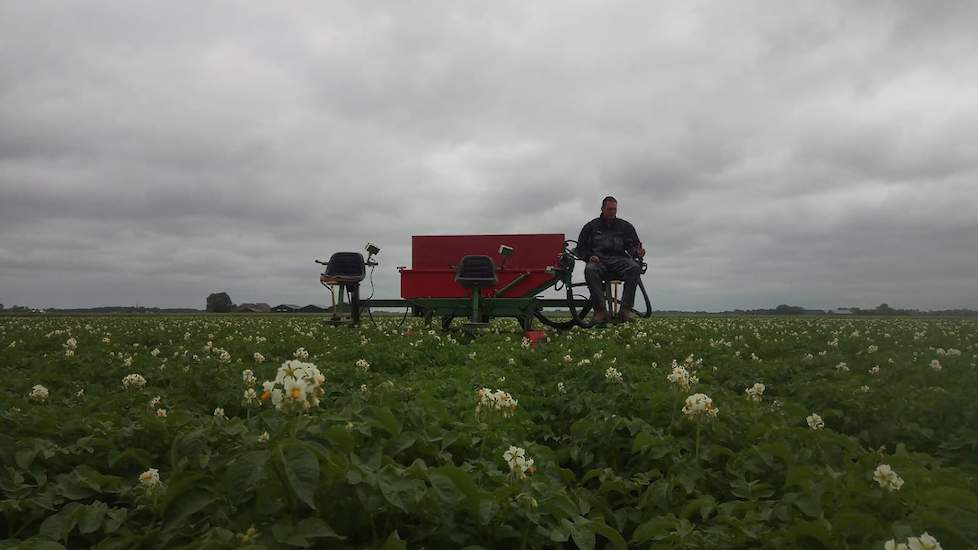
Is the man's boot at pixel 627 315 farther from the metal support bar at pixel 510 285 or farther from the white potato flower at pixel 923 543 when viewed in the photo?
the white potato flower at pixel 923 543

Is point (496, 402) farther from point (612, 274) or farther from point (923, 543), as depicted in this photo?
point (612, 274)

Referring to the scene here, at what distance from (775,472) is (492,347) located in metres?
9.76

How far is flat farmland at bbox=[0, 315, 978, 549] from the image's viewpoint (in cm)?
265

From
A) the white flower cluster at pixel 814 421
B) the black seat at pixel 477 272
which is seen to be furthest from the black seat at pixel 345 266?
the white flower cluster at pixel 814 421

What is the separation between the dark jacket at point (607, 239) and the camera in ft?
57.1

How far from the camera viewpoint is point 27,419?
14.5ft

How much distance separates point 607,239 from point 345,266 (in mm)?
8459

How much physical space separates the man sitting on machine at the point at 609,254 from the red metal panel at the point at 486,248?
133cm

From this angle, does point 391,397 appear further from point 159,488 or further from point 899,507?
point 899,507

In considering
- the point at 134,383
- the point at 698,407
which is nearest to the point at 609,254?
the point at 698,407

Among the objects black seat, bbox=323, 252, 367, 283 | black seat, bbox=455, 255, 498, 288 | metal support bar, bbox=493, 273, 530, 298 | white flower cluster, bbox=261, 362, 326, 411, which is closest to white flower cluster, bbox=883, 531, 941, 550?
white flower cluster, bbox=261, 362, 326, 411

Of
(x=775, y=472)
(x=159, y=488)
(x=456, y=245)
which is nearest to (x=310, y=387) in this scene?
(x=159, y=488)

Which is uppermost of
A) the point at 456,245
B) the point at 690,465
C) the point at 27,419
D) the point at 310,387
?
the point at 456,245

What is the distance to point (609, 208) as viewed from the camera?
17328 mm
